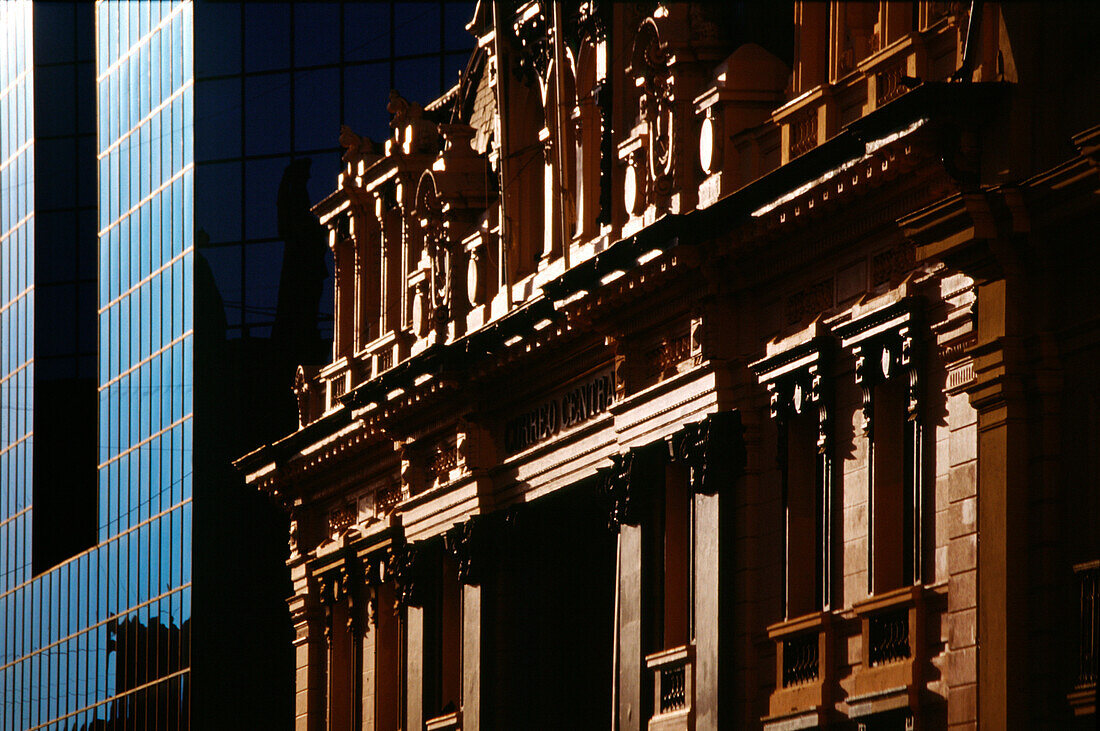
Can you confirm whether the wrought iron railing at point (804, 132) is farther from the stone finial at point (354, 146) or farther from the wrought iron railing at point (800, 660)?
the stone finial at point (354, 146)

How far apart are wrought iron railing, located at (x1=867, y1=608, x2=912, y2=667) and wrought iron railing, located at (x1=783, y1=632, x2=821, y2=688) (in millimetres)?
1229

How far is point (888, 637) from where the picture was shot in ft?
94.3

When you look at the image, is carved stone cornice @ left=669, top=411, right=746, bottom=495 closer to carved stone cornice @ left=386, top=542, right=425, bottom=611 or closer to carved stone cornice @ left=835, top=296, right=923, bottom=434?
carved stone cornice @ left=835, top=296, right=923, bottom=434

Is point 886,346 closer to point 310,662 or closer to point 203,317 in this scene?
point 310,662

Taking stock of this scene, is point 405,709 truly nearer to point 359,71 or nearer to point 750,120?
point 750,120

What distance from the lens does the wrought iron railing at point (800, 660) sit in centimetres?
3033

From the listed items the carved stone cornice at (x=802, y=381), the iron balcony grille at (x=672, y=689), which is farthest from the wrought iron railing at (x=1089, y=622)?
the iron balcony grille at (x=672, y=689)

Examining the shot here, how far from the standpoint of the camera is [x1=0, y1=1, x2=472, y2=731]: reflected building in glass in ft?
214

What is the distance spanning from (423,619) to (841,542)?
44.4 feet

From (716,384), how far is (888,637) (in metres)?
5.19

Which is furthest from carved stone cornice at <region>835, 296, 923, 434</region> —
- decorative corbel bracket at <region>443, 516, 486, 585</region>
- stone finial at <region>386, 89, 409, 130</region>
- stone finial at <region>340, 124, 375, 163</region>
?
stone finial at <region>340, 124, 375, 163</region>

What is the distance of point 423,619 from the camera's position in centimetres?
4222

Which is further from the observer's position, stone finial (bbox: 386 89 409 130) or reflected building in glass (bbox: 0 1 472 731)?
reflected building in glass (bbox: 0 1 472 731)

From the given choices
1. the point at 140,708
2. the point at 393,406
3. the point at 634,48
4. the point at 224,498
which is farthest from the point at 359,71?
the point at 634,48
